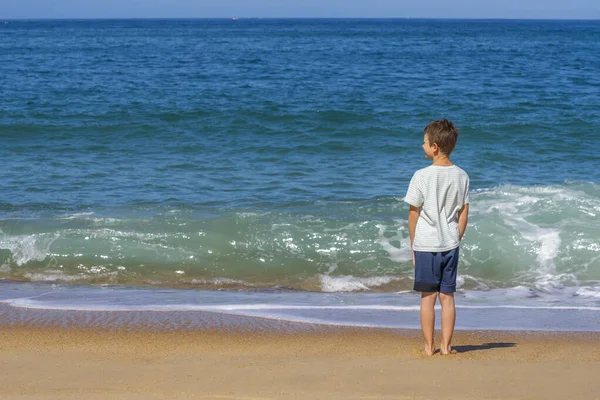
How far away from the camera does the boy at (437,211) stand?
171 inches

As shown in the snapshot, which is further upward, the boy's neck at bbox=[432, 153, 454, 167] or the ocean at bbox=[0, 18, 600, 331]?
the boy's neck at bbox=[432, 153, 454, 167]

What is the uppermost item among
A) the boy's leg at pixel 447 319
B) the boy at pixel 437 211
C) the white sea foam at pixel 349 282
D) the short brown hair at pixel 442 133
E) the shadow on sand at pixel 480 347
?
the short brown hair at pixel 442 133

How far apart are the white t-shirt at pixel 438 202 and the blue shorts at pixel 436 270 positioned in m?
0.04

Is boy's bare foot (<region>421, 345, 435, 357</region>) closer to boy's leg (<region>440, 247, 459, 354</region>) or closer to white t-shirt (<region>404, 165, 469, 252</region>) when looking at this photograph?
boy's leg (<region>440, 247, 459, 354</region>)

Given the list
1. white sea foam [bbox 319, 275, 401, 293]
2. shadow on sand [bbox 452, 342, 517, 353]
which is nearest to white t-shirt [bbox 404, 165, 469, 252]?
shadow on sand [bbox 452, 342, 517, 353]

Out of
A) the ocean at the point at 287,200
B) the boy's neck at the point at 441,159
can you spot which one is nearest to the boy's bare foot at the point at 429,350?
A: the ocean at the point at 287,200

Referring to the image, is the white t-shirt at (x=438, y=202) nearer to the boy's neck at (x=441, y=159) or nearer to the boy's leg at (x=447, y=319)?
the boy's neck at (x=441, y=159)

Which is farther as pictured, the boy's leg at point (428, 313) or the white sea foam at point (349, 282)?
the white sea foam at point (349, 282)

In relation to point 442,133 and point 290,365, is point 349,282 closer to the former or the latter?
point 290,365

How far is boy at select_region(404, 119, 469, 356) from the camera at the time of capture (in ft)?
14.2

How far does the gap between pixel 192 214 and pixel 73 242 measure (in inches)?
61.5

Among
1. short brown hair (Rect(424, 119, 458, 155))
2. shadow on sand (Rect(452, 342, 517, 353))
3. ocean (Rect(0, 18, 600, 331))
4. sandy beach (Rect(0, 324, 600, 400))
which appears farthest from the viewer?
ocean (Rect(0, 18, 600, 331))

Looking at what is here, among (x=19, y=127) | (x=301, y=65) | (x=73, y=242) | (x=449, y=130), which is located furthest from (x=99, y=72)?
(x=449, y=130)

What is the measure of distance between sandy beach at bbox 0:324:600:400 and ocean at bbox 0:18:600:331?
0.56 meters
